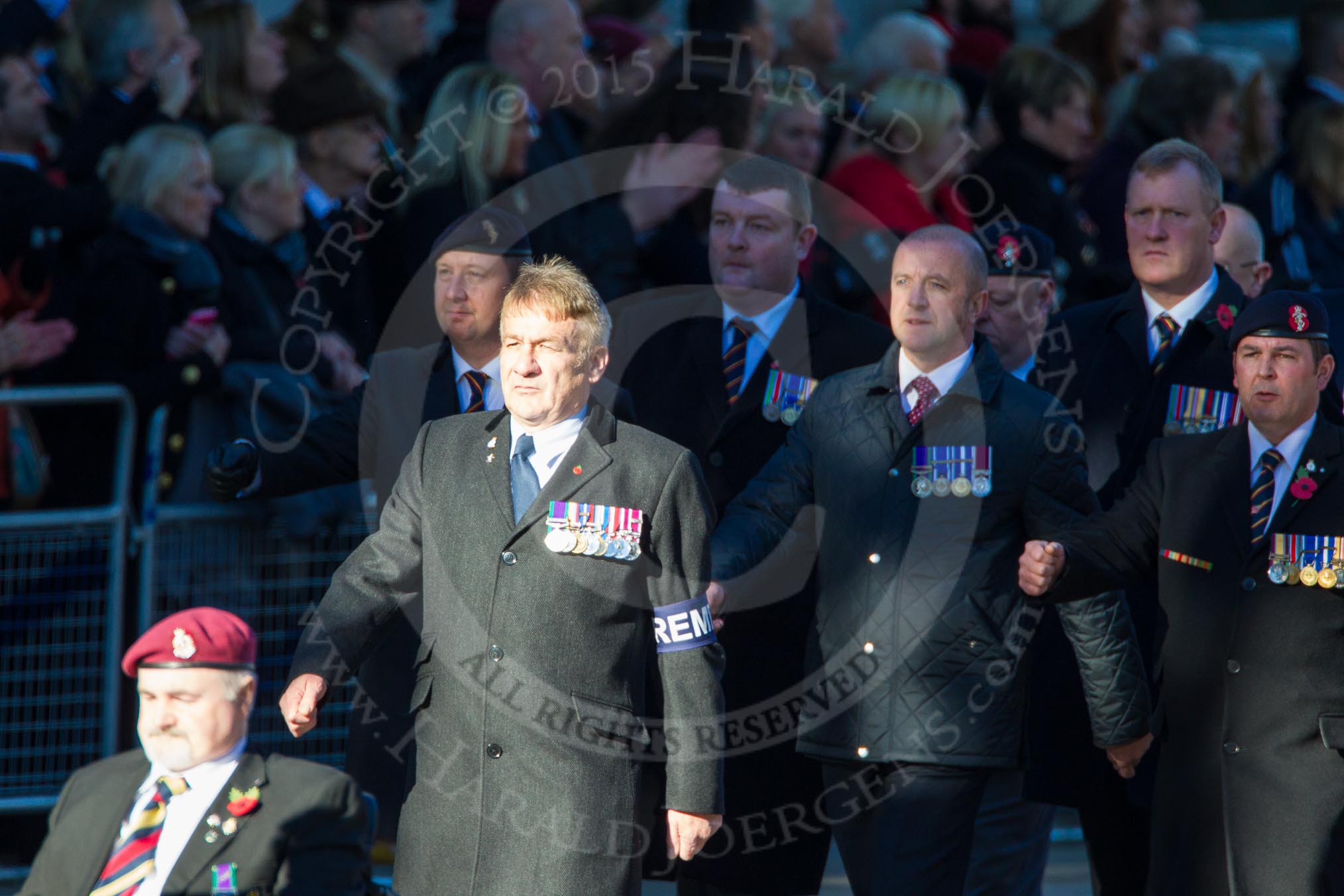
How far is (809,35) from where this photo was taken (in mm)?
9727

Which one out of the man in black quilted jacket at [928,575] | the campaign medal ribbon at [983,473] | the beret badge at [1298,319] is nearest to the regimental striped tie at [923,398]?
the man in black quilted jacket at [928,575]

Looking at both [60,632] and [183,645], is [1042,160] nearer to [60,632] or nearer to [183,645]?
[60,632]

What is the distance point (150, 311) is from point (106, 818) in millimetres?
3237

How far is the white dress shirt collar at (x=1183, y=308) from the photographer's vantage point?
19.9ft

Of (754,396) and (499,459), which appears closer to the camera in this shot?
(499,459)

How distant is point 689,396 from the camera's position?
6.30 metres

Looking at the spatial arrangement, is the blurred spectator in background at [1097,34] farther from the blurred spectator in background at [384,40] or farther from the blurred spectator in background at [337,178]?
the blurred spectator in background at [337,178]

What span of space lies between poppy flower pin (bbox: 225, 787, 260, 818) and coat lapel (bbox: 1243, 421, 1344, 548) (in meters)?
2.68

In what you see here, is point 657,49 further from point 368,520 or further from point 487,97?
point 368,520

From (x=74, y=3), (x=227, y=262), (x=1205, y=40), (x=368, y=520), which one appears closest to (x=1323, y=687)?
(x=368, y=520)

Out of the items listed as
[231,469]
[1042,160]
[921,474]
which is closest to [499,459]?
[231,469]

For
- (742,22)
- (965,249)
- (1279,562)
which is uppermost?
(742,22)

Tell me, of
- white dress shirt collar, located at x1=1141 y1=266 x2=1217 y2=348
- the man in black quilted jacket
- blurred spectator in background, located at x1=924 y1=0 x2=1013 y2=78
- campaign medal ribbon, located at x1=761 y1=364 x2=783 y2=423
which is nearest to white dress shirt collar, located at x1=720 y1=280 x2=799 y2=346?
campaign medal ribbon, located at x1=761 y1=364 x2=783 y2=423

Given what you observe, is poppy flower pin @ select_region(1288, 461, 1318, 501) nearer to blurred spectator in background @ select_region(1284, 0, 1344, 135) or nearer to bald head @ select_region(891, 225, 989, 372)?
bald head @ select_region(891, 225, 989, 372)
